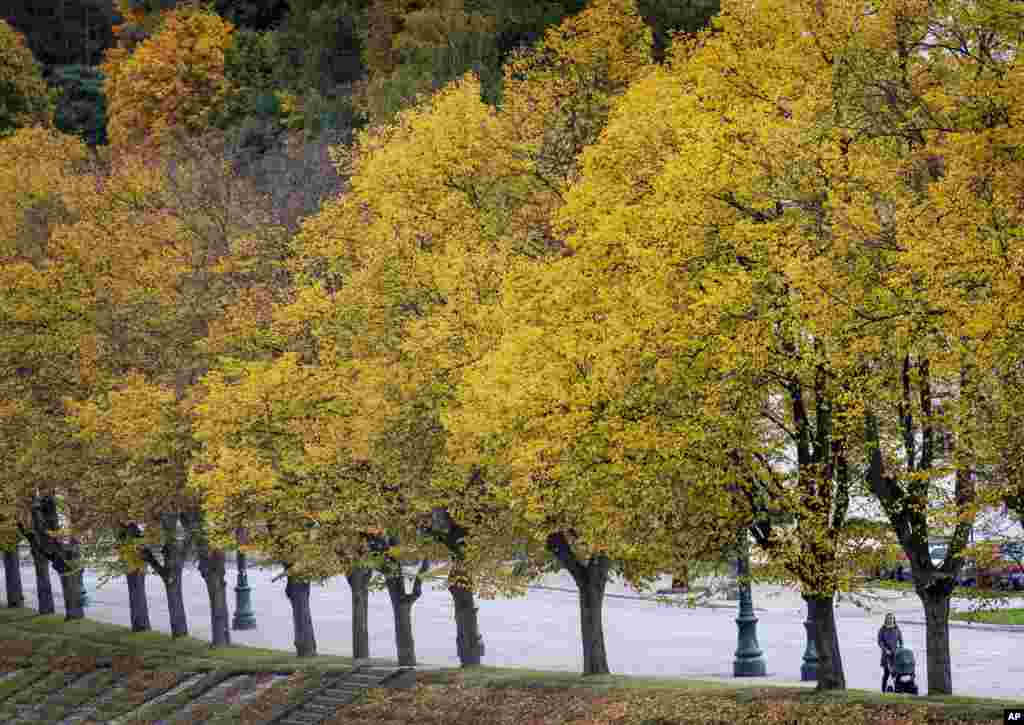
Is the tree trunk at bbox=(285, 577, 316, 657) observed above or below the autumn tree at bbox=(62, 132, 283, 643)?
below

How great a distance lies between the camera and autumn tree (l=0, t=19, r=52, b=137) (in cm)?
10719

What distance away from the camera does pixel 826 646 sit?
98.6 feet

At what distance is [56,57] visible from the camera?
14162cm

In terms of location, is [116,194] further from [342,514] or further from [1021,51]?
[1021,51]

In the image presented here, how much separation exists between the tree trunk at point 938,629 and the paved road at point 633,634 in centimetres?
633

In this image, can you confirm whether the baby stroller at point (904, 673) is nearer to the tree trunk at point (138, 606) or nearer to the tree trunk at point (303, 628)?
the tree trunk at point (303, 628)

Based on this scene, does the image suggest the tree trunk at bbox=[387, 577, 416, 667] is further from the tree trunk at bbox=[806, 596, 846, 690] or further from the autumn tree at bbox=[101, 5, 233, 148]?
the autumn tree at bbox=[101, 5, 233, 148]

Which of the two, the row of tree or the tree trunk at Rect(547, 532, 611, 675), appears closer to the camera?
the row of tree

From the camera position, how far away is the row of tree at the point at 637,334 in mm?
25422

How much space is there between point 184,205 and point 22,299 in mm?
6022

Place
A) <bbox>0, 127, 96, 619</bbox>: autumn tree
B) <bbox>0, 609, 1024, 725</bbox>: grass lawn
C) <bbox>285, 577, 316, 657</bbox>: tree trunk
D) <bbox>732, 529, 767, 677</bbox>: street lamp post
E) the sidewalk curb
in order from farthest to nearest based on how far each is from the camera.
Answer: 1. <bbox>0, 127, 96, 619</bbox>: autumn tree
2. <bbox>285, 577, 316, 657</bbox>: tree trunk
3. the sidewalk curb
4. <bbox>732, 529, 767, 677</bbox>: street lamp post
5. <bbox>0, 609, 1024, 725</bbox>: grass lawn

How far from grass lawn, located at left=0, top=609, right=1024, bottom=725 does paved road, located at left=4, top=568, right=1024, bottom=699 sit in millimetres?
2865

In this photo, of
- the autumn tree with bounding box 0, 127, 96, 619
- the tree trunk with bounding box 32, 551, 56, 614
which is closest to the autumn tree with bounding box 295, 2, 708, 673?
the autumn tree with bounding box 0, 127, 96, 619

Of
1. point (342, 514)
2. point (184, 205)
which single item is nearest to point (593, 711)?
point (342, 514)
